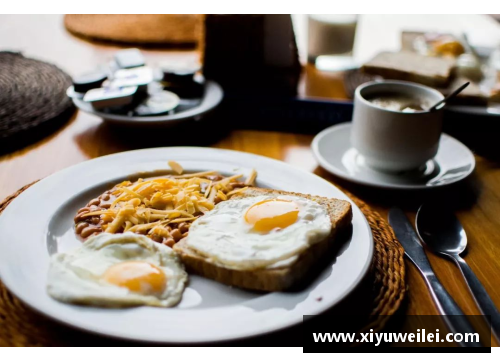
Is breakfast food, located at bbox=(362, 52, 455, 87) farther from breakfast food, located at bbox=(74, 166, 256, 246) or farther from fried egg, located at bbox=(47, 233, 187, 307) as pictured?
fried egg, located at bbox=(47, 233, 187, 307)

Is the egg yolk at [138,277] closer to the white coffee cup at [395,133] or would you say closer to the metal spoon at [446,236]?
the metal spoon at [446,236]

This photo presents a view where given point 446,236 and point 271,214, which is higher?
point 271,214

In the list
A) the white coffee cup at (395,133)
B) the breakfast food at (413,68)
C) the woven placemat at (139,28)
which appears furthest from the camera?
the woven placemat at (139,28)

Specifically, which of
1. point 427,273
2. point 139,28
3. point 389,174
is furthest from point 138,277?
point 139,28

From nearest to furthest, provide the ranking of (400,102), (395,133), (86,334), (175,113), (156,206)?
(86,334)
(156,206)
(395,133)
(400,102)
(175,113)

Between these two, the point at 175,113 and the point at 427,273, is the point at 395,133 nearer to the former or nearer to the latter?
the point at 427,273

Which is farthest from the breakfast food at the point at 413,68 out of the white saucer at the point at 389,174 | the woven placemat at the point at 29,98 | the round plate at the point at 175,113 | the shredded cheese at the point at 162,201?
the woven placemat at the point at 29,98

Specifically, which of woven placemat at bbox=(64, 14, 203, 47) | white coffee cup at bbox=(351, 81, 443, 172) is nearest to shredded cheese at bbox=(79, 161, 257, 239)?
white coffee cup at bbox=(351, 81, 443, 172)

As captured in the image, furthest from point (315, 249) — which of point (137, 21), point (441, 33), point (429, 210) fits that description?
point (137, 21)
